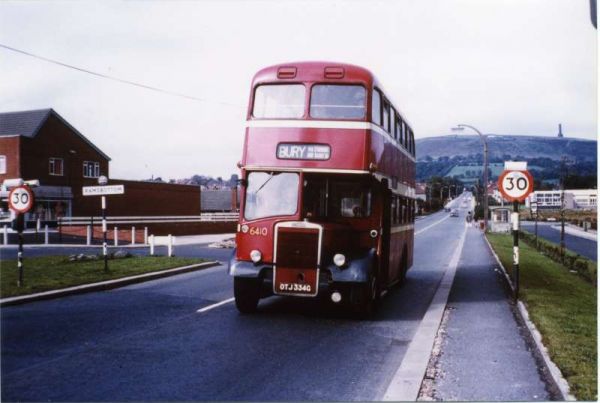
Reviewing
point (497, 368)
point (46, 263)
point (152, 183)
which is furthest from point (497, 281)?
point (152, 183)

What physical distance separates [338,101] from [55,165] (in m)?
23.5

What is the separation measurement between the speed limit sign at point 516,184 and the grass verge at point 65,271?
349 inches

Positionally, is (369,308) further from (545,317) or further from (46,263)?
(46,263)

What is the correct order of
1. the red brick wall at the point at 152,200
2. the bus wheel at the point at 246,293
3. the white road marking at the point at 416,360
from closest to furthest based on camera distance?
1. the white road marking at the point at 416,360
2. the bus wheel at the point at 246,293
3. the red brick wall at the point at 152,200

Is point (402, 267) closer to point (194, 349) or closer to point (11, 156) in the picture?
point (194, 349)

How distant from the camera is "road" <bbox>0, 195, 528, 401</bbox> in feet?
19.4

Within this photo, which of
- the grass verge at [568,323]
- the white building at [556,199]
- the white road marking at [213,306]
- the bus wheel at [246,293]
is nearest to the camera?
the grass verge at [568,323]

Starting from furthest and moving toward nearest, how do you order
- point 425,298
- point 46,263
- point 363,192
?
point 46,263, point 425,298, point 363,192

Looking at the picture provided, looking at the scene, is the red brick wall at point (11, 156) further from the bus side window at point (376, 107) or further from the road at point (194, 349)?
the bus side window at point (376, 107)

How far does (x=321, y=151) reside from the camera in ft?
32.1

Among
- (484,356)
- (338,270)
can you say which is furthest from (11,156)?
(484,356)

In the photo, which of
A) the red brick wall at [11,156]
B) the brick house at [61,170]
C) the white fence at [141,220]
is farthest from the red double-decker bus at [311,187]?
the white fence at [141,220]

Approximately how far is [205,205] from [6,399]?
87.2 metres

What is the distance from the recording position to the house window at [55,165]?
28.9 meters
